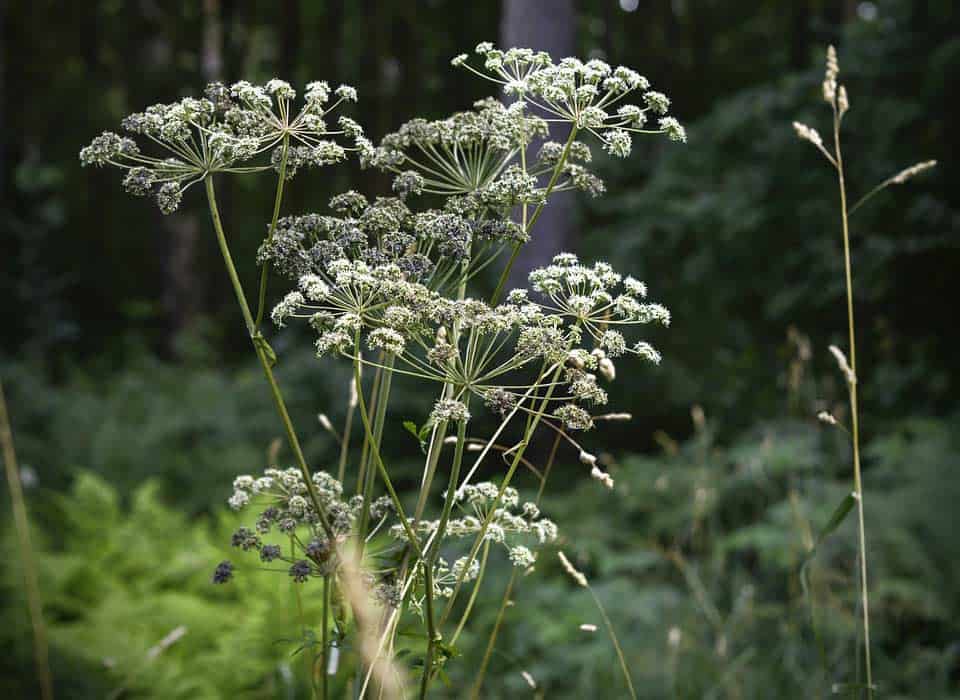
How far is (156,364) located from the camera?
12.5 m

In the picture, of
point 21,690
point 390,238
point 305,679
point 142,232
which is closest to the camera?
point 390,238

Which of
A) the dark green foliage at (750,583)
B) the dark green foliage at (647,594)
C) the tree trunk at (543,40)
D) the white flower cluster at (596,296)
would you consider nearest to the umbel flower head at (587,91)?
the white flower cluster at (596,296)

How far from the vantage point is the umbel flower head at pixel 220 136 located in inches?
47.9

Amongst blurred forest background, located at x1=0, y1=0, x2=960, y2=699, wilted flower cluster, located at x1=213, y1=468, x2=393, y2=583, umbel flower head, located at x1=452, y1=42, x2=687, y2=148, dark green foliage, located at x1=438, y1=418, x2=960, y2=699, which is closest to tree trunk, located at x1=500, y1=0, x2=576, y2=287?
blurred forest background, located at x1=0, y1=0, x2=960, y2=699

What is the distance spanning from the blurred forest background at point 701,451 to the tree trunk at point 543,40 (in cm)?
2

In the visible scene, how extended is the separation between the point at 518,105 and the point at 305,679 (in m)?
3.25

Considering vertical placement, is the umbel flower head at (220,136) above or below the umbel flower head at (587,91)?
below

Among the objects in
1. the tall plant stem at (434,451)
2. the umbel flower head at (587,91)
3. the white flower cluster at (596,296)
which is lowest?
the tall plant stem at (434,451)

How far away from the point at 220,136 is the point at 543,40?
5869 mm

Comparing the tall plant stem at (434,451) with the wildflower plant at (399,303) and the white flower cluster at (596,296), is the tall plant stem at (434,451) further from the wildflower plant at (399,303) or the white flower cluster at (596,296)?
the white flower cluster at (596,296)

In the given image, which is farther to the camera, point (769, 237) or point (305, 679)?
point (769, 237)

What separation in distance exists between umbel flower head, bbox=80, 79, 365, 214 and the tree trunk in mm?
5172

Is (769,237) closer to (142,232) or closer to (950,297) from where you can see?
(950,297)

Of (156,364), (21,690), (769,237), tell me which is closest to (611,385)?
(769,237)
